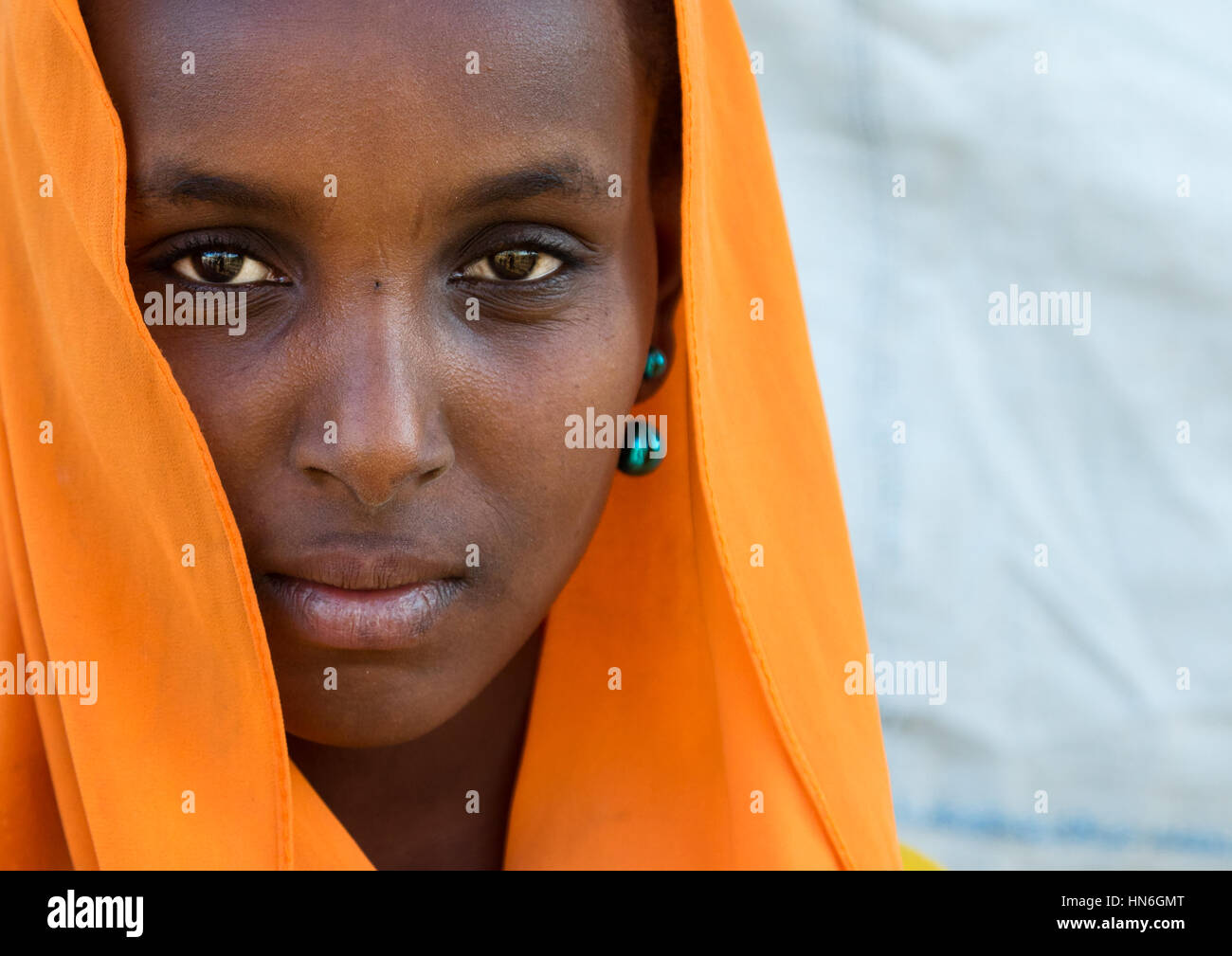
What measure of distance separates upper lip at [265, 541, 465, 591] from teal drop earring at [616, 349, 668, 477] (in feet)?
Result: 0.96

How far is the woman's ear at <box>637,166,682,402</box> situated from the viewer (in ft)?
4.17

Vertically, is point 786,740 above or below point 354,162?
below

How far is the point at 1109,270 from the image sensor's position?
2.35 m

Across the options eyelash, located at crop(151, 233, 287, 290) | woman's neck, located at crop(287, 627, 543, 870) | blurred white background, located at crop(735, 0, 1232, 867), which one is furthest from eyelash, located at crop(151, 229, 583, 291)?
blurred white background, located at crop(735, 0, 1232, 867)

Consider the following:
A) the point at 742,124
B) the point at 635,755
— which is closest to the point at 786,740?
the point at 635,755

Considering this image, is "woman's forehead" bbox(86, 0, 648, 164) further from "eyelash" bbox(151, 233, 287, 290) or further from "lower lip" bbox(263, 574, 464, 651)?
"lower lip" bbox(263, 574, 464, 651)

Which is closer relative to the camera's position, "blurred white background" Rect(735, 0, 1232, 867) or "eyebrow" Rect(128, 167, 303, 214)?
"eyebrow" Rect(128, 167, 303, 214)

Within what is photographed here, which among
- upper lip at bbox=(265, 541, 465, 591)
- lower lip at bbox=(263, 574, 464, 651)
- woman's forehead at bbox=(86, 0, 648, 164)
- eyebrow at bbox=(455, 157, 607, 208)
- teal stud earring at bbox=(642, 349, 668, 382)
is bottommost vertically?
lower lip at bbox=(263, 574, 464, 651)

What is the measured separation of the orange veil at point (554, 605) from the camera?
3.41ft

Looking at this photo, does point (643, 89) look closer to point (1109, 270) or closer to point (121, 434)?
point (121, 434)

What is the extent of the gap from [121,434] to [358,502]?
0.19m

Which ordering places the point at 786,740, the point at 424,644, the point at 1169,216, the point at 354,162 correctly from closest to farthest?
the point at 354,162 < the point at 424,644 < the point at 786,740 < the point at 1169,216

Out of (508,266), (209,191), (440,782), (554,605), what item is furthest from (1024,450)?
(209,191)

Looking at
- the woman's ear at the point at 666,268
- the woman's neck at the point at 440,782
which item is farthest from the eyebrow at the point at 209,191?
the woman's neck at the point at 440,782
